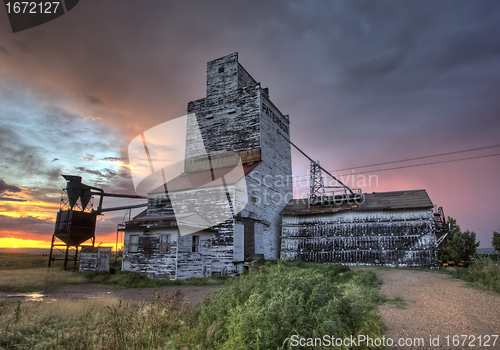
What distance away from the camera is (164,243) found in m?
17.0

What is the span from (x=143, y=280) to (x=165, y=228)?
10.6ft

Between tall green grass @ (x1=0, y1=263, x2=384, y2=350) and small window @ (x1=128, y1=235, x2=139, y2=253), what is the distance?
30.7ft

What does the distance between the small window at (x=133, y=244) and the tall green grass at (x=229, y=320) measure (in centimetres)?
937

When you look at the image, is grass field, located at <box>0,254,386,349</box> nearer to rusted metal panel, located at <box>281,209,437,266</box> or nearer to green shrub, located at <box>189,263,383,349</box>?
green shrub, located at <box>189,263,383,349</box>

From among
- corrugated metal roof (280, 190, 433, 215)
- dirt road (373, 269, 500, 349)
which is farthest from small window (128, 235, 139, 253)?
dirt road (373, 269, 500, 349)

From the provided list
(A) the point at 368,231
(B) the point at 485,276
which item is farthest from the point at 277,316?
(A) the point at 368,231

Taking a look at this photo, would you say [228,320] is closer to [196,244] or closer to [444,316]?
[444,316]

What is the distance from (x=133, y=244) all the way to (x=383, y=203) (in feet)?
61.9

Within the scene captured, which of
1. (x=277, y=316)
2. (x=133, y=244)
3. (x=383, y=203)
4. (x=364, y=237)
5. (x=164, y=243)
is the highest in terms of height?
(x=383, y=203)

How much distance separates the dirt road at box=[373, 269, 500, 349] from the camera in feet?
16.8

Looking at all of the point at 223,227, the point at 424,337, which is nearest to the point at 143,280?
the point at 223,227

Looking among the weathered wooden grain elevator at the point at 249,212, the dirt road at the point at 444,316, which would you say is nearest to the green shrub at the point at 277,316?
the dirt road at the point at 444,316

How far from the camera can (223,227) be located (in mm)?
18797

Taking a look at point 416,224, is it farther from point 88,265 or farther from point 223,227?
point 88,265
